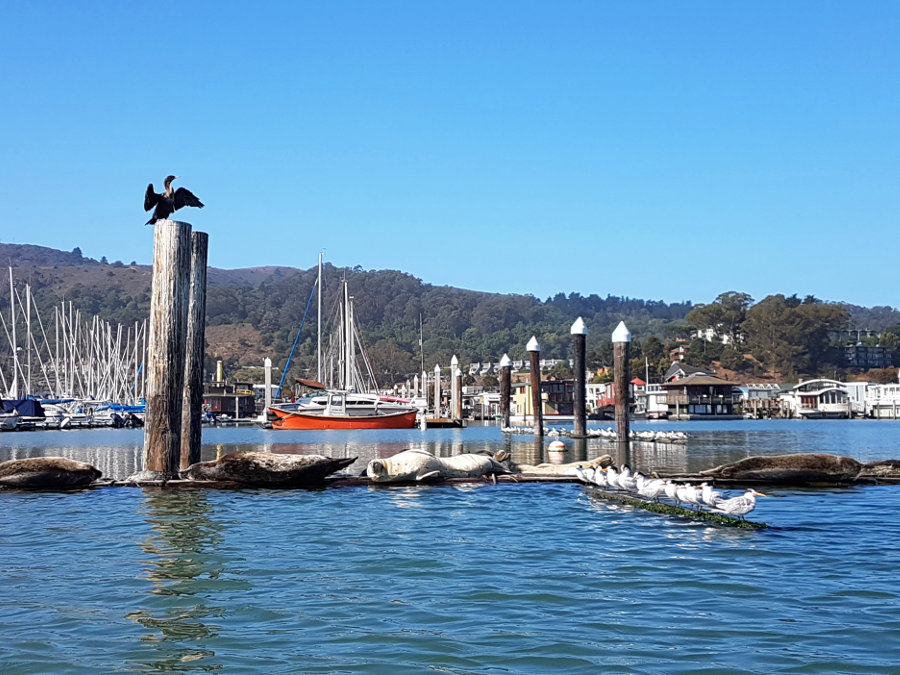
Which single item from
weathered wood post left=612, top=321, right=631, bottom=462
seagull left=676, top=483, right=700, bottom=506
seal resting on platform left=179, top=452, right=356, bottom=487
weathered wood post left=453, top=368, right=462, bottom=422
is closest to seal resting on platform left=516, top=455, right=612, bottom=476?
seal resting on platform left=179, top=452, right=356, bottom=487

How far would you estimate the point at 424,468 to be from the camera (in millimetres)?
22047

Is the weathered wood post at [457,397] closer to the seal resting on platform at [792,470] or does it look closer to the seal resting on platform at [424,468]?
the seal resting on platform at [424,468]

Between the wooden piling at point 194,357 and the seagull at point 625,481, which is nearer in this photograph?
the seagull at point 625,481

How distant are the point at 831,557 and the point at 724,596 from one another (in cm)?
311

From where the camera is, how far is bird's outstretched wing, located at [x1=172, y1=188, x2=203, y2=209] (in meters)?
21.3

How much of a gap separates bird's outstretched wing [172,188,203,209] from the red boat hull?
67264 millimetres

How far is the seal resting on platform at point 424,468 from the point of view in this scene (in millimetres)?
21750

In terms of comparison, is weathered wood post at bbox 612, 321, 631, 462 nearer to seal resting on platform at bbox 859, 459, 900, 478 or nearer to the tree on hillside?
seal resting on platform at bbox 859, 459, 900, 478

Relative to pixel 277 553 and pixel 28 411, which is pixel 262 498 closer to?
pixel 277 553

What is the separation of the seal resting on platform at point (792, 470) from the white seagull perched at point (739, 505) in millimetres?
6635

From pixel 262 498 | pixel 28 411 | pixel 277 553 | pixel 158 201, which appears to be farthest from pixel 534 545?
pixel 28 411

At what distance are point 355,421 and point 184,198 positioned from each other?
6765cm

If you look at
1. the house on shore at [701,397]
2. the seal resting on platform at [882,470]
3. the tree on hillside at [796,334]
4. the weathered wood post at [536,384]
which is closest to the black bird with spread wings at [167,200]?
the seal resting on platform at [882,470]

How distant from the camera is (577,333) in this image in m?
53.1
